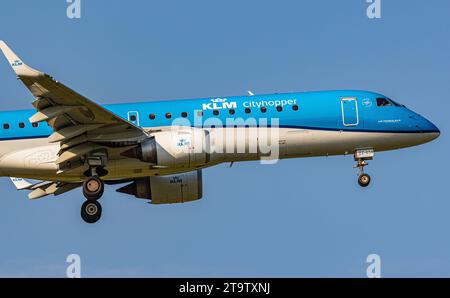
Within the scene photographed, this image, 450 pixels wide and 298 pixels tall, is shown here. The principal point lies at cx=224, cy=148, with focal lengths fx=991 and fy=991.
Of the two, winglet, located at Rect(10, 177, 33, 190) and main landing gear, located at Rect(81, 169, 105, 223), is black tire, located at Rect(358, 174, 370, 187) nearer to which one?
main landing gear, located at Rect(81, 169, 105, 223)

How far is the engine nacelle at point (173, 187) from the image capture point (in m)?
39.9

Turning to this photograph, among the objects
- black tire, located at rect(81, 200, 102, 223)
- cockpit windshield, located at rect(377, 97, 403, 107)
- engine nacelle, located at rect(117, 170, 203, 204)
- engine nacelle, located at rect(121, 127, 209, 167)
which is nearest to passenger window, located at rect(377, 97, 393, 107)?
cockpit windshield, located at rect(377, 97, 403, 107)

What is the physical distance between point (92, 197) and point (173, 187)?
15.2 ft

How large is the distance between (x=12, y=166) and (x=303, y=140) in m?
10.9

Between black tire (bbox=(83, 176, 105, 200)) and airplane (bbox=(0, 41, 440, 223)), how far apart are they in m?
0.04

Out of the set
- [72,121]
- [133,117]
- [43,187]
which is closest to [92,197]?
[72,121]

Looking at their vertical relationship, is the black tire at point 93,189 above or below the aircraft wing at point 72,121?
below

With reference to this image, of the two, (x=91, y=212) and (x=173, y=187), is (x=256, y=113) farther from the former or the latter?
(x=91, y=212)

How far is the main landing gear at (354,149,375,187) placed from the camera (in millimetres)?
38281

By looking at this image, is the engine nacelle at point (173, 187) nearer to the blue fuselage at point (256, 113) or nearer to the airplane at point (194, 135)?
the airplane at point (194, 135)

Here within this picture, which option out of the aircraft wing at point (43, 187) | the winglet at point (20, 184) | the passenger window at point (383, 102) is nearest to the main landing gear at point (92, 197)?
the aircraft wing at point (43, 187)

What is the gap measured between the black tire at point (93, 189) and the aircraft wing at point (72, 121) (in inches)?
42.6
